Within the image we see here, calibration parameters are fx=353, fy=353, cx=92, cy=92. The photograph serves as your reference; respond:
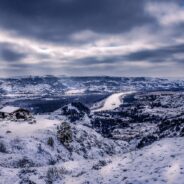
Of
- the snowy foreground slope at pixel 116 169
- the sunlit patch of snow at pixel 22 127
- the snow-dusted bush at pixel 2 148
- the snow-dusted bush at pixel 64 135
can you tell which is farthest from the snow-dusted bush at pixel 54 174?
the sunlit patch of snow at pixel 22 127

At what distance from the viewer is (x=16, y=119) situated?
370 ft

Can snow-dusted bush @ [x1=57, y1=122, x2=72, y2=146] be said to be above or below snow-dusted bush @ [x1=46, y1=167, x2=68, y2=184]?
below

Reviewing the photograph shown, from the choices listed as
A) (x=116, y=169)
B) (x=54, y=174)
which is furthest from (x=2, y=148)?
(x=116, y=169)

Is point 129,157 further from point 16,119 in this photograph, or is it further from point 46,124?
point 16,119

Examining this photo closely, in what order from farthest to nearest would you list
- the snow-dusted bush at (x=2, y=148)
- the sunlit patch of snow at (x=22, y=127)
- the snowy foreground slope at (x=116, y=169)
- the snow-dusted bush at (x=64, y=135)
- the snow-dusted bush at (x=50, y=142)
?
the sunlit patch of snow at (x=22, y=127) → the snow-dusted bush at (x=64, y=135) → the snow-dusted bush at (x=50, y=142) → the snow-dusted bush at (x=2, y=148) → the snowy foreground slope at (x=116, y=169)

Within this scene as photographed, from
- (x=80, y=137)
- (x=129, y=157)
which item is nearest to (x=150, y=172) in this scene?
(x=129, y=157)

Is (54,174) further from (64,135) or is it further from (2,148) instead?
→ (64,135)

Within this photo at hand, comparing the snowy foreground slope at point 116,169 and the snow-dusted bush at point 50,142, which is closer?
the snowy foreground slope at point 116,169

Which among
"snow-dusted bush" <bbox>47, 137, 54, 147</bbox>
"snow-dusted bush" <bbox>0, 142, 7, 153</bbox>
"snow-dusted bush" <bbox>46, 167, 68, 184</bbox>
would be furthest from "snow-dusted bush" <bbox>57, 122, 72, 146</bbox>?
"snow-dusted bush" <bbox>46, 167, 68, 184</bbox>

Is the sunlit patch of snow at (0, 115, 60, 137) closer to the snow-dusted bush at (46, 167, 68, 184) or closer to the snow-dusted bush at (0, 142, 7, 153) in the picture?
the snow-dusted bush at (0, 142, 7, 153)

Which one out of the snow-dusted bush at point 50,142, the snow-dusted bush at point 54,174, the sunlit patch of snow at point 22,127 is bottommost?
the snow-dusted bush at point 50,142

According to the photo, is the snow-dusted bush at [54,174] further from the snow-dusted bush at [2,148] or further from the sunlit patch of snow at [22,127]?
the sunlit patch of snow at [22,127]

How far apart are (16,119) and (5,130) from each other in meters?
23.5

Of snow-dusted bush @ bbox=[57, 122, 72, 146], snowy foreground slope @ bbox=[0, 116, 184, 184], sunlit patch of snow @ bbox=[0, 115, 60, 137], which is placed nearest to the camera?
snowy foreground slope @ bbox=[0, 116, 184, 184]
